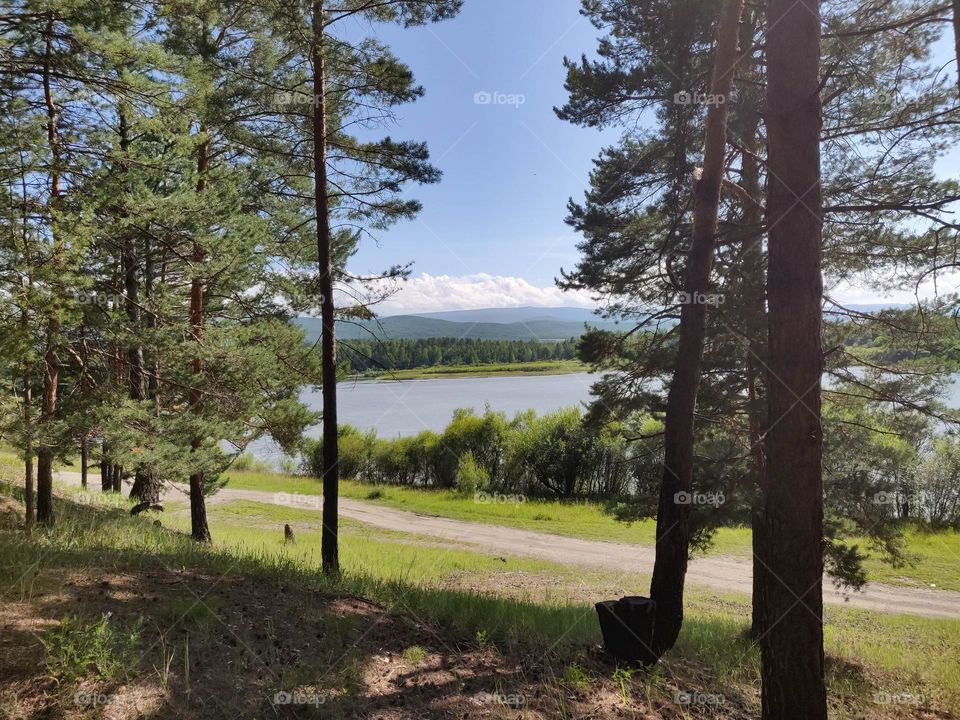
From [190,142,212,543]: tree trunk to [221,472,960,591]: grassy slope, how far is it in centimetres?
852

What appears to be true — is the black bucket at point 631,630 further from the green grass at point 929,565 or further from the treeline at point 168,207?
the green grass at point 929,565

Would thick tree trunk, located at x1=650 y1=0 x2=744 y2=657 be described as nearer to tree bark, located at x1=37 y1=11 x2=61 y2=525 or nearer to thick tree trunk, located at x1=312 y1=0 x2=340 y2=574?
thick tree trunk, located at x1=312 y1=0 x2=340 y2=574

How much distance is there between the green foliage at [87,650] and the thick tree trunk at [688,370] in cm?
478

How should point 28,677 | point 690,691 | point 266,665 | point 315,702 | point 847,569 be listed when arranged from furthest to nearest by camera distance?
1. point 847,569
2. point 690,691
3. point 266,665
4. point 315,702
5. point 28,677

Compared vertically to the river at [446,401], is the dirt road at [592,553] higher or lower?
lower

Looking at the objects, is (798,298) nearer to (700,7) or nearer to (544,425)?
(700,7)

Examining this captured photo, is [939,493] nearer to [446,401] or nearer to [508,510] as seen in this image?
[508,510]

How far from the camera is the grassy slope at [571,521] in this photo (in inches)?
582

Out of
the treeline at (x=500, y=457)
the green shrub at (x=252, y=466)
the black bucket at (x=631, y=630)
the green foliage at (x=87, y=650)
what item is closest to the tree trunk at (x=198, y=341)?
the green foliage at (x=87, y=650)

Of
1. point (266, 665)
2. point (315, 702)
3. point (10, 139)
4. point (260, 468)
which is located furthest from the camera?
point (260, 468)

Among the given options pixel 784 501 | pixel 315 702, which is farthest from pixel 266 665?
pixel 784 501

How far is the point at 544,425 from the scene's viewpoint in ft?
92.7

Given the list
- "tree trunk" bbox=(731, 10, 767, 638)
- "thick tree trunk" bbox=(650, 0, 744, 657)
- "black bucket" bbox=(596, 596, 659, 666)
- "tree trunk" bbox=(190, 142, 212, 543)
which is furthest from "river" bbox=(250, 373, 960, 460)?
"black bucket" bbox=(596, 596, 659, 666)

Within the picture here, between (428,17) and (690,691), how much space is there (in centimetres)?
907
